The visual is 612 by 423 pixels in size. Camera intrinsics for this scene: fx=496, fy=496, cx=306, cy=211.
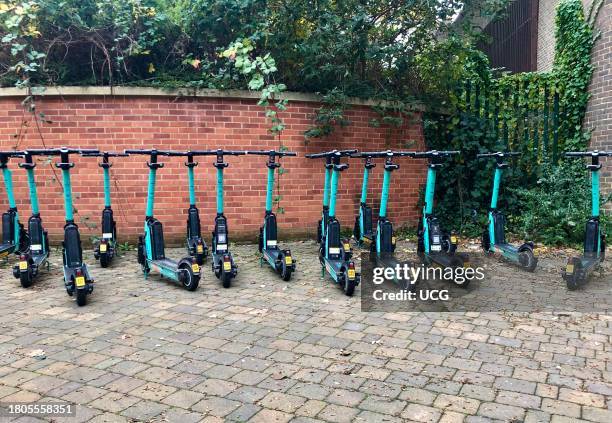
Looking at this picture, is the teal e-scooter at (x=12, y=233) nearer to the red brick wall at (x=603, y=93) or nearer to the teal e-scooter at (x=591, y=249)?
the teal e-scooter at (x=591, y=249)

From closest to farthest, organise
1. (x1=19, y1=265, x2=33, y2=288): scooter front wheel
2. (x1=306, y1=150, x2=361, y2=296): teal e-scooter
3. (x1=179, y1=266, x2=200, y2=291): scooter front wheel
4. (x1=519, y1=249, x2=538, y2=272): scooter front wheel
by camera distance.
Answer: (x1=306, y1=150, x2=361, y2=296): teal e-scooter, (x1=179, y1=266, x2=200, y2=291): scooter front wheel, (x1=19, y1=265, x2=33, y2=288): scooter front wheel, (x1=519, y1=249, x2=538, y2=272): scooter front wheel

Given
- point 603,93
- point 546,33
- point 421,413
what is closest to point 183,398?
point 421,413

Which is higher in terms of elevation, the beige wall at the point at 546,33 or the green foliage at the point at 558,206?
the beige wall at the point at 546,33

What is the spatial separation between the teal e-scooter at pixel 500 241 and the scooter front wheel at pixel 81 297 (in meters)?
5.02

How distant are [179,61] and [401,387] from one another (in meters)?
6.53

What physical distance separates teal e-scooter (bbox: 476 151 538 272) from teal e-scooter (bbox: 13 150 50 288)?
571 cm

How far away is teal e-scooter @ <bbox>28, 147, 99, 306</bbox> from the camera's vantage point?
477 centimetres

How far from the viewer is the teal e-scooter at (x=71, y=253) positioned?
4766 mm

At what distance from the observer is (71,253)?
16.8ft

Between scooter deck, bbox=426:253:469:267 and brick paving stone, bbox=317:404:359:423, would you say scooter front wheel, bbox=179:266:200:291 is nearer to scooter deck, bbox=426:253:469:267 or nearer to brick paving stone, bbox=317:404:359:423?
scooter deck, bbox=426:253:469:267

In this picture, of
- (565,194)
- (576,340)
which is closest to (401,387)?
(576,340)

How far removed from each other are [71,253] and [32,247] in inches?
43.7

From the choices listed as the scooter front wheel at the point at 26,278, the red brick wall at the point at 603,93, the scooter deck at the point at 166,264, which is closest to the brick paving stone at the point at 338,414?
the scooter deck at the point at 166,264

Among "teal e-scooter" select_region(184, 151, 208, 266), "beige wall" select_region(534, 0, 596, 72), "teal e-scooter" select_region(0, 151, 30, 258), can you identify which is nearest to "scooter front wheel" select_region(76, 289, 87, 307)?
"teal e-scooter" select_region(184, 151, 208, 266)
